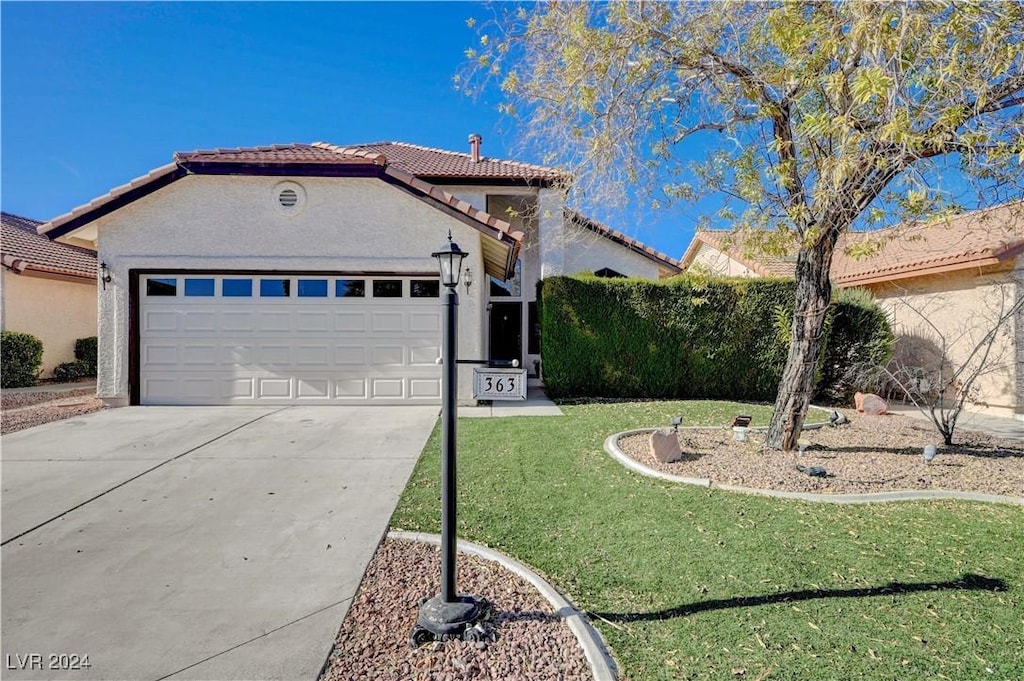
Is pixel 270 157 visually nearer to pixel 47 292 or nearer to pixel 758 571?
pixel 47 292

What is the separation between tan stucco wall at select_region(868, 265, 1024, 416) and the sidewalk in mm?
345

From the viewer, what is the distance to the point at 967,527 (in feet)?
14.0

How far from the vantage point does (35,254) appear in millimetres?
14477

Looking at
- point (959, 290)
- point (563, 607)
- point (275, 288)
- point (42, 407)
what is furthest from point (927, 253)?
point (42, 407)

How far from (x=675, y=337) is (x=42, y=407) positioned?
44.9 feet

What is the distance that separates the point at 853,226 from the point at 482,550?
578cm

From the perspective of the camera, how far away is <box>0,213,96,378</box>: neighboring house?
516 inches

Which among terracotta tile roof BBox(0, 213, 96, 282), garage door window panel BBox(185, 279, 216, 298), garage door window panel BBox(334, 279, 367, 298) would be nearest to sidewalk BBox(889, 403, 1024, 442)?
garage door window panel BBox(334, 279, 367, 298)

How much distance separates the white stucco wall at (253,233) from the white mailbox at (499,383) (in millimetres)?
7110

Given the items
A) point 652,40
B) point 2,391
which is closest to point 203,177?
point 2,391

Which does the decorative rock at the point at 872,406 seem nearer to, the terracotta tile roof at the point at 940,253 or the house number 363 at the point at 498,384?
the terracotta tile roof at the point at 940,253

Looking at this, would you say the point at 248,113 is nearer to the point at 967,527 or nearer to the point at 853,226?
the point at 853,226

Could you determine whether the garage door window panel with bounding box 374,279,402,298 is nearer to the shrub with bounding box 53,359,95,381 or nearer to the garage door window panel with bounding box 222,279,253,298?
the garage door window panel with bounding box 222,279,253,298

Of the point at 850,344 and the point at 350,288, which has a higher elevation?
the point at 350,288
